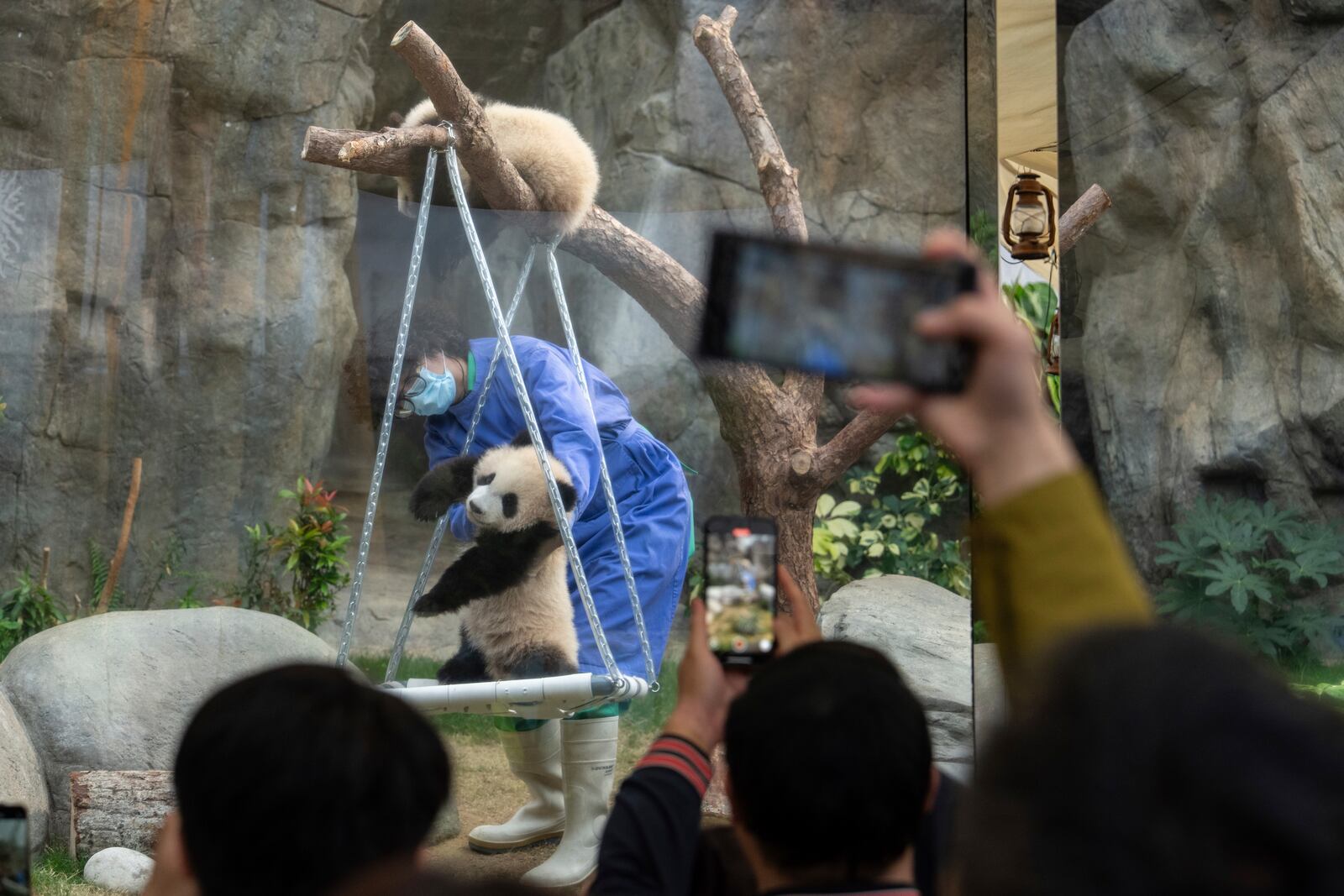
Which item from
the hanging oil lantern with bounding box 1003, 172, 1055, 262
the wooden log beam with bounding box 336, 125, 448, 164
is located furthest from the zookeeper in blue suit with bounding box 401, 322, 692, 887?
the hanging oil lantern with bounding box 1003, 172, 1055, 262

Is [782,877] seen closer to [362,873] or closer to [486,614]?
[362,873]

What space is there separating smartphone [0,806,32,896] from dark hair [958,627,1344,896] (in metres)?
0.99

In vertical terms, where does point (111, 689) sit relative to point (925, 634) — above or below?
below

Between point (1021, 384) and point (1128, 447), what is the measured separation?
543 cm

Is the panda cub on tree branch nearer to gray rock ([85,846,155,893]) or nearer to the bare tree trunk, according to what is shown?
the bare tree trunk

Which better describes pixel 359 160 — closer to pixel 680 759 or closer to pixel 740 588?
pixel 740 588

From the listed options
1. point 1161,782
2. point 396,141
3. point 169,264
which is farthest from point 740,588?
point 169,264

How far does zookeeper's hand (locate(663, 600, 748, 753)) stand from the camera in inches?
48.9

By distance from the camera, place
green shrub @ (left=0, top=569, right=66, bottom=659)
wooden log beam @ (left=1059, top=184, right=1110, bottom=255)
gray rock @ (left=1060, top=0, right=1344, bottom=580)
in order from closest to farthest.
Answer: green shrub @ (left=0, top=569, right=66, bottom=659) < wooden log beam @ (left=1059, top=184, right=1110, bottom=255) < gray rock @ (left=1060, top=0, right=1344, bottom=580)

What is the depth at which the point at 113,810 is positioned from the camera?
114 inches

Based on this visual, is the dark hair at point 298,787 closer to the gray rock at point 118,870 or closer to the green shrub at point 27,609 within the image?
the gray rock at point 118,870

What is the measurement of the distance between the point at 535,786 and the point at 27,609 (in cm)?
134

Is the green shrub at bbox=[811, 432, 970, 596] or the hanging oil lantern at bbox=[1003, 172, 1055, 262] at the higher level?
the hanging oil lantern at bbox=[1003, 172, 1055, 262]

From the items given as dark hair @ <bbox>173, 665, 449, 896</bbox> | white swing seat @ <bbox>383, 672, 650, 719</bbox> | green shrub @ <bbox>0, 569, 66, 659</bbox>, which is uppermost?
dark hair @ <bbox>173, 665, 449, 896</bbox>
